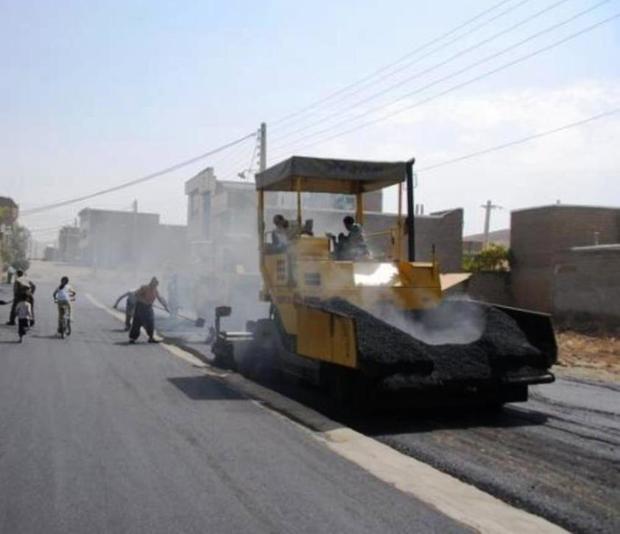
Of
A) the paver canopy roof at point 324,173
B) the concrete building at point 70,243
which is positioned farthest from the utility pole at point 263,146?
the concrete building at point 70,243

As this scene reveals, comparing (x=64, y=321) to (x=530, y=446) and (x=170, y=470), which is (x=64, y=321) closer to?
(x=170, y=470)

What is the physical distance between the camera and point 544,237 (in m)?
24.4

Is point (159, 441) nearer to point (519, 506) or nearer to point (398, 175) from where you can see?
point (519, 506)

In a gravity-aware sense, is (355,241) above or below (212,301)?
above

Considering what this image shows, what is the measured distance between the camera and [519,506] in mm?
5301

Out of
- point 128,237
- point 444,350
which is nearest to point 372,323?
point 444,350

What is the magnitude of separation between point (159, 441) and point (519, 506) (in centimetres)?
323

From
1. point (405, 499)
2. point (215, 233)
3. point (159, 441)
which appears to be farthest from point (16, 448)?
point (215, 233)

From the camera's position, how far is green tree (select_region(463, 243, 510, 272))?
85.1ft

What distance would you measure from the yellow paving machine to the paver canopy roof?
0.05 feet

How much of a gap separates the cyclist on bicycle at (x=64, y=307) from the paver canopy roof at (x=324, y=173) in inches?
305

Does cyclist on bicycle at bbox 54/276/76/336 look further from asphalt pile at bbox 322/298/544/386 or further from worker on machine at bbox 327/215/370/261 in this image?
asphalt pile at bbox 322/298/544/386

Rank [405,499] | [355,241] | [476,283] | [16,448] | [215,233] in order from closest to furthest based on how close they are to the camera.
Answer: [405,499], [16,448], [355,241], [476,283], [215,233]

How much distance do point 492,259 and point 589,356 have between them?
10.1 m
